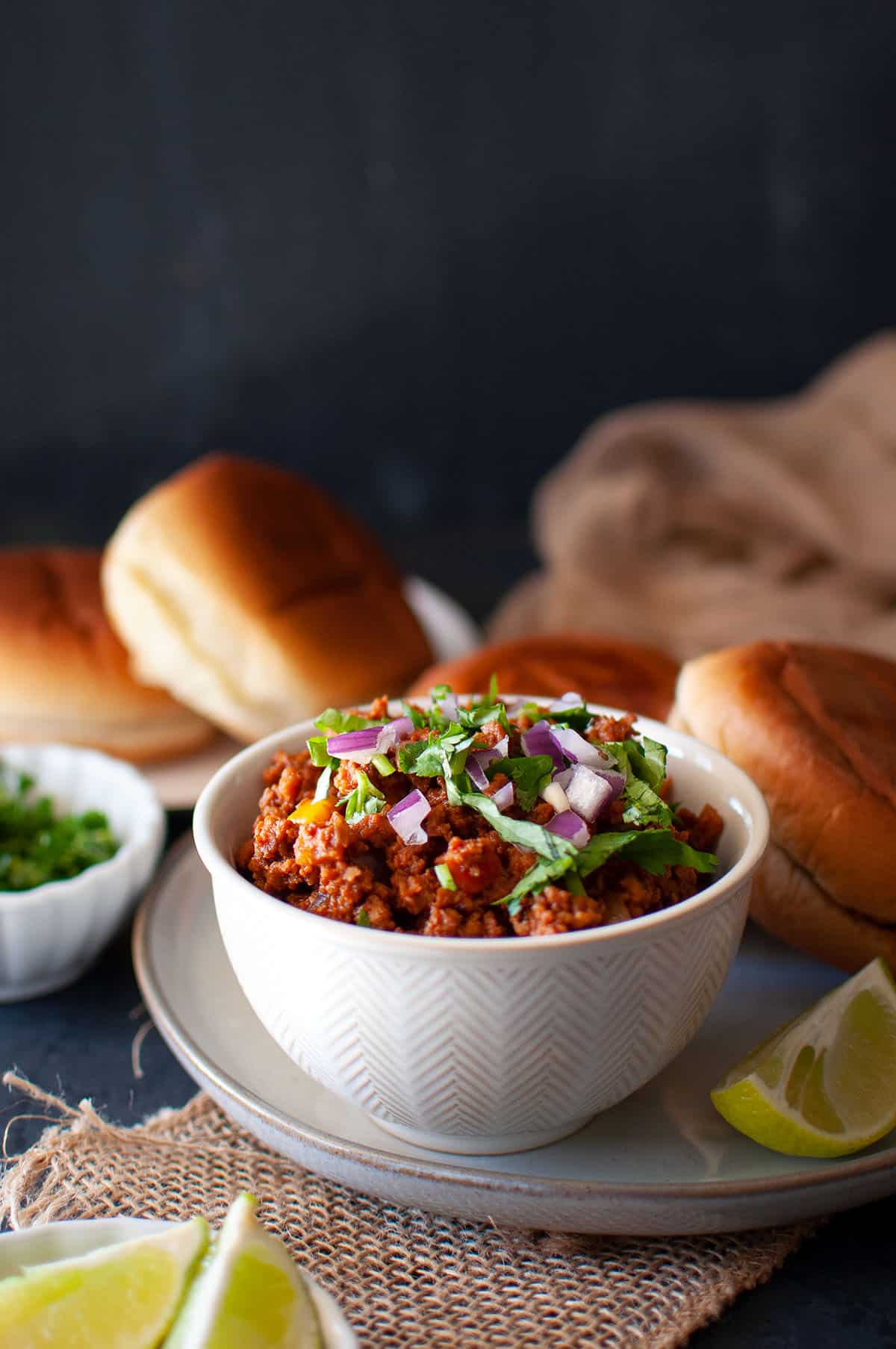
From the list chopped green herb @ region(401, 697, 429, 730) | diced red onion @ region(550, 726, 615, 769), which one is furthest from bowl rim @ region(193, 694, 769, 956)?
diced red onion @ region(550, 726, 615, 769)

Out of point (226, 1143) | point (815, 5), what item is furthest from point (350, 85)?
point (226, 1143)

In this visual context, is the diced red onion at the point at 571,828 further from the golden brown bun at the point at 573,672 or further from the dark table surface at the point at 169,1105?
the golden brown bun at the point at 573,672

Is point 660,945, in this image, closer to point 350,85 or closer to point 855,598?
point 855,598

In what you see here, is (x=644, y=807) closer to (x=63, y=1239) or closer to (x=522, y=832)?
(x=522, y=832)

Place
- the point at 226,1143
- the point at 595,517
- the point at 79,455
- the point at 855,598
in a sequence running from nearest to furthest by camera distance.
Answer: the point at 226,1143 < the point at 855,598 < the point at 595,517 < the point at 79,455

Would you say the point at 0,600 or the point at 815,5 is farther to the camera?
the point at 815,5

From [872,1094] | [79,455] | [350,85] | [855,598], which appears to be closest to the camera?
[872,1094]

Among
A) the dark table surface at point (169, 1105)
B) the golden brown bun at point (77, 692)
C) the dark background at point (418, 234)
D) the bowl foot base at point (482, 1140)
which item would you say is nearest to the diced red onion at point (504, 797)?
the bowl foot base at point (482, 1140)

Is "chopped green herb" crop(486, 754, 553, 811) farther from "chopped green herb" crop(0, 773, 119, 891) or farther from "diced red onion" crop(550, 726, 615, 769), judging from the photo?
"chopped green herb" crop(0, 773, 119, 891)
